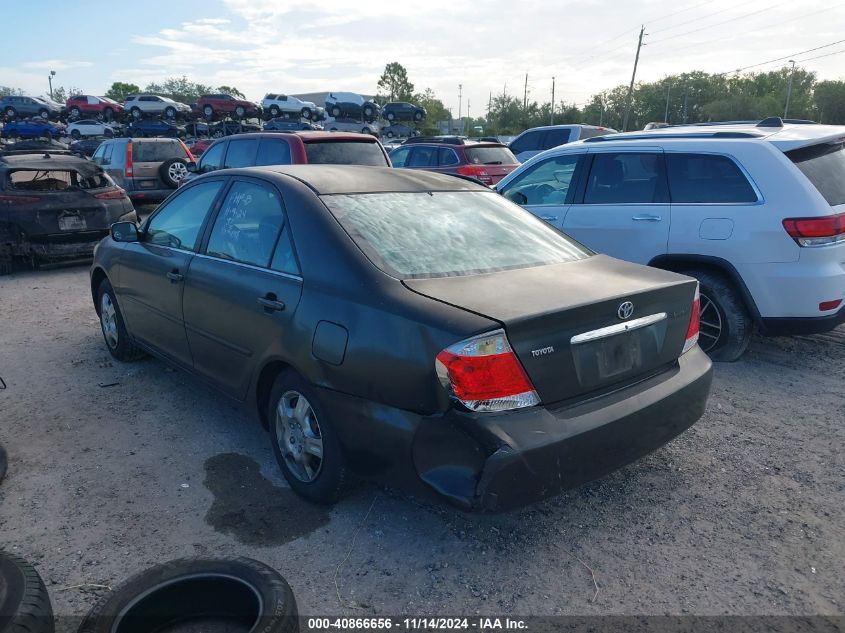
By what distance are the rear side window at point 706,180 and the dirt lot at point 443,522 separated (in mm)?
1617

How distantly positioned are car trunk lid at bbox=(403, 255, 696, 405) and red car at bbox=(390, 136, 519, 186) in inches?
377

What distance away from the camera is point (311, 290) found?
10.1ft

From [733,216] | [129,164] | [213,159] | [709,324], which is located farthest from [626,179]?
[129,164]

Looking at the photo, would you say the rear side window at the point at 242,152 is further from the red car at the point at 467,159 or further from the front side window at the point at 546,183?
the red car at the point at 467,159

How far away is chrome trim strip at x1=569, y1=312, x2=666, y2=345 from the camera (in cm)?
274

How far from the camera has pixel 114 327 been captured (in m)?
5.38

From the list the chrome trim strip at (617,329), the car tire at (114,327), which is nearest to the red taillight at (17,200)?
the car tire at (114,327)

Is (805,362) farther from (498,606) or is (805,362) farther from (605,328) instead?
(498,606)

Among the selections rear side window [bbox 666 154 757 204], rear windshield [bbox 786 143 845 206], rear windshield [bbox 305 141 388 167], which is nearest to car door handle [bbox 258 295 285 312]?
rear side window [bbox 666 154 757 204]

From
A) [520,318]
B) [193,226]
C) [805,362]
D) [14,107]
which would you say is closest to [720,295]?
[805,362]

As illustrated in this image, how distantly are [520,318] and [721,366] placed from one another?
3.36 meters

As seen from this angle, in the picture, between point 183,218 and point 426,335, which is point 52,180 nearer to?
point 183,218

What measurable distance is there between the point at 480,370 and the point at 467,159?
10.8 meters

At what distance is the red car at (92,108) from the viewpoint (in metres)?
41.9
